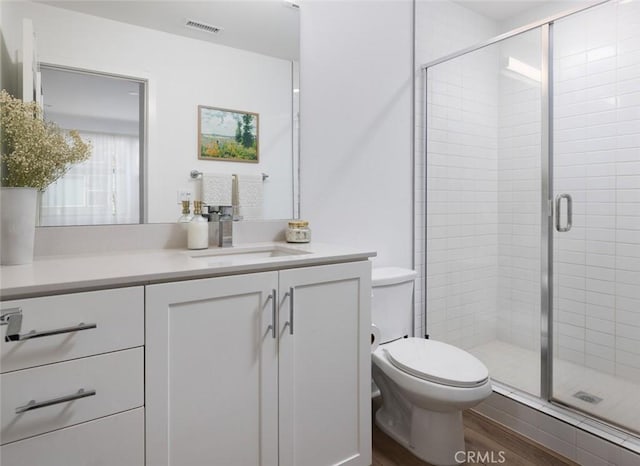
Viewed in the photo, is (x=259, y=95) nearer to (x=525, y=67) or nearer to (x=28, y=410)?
(x=28, y=410)

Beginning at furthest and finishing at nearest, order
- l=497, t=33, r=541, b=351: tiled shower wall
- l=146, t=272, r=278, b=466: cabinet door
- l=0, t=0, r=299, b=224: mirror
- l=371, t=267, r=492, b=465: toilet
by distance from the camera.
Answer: l=497, t=33, r=541, b=351: tiled shower wall
l=371, t=267, r=492, b=465: toilet
l=0, t=0, r=299, b=224: mirror
l=146, t=272, r=278, b=466: cabinet door

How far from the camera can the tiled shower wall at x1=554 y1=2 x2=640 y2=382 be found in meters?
1.97

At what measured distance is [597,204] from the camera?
204 centimetres

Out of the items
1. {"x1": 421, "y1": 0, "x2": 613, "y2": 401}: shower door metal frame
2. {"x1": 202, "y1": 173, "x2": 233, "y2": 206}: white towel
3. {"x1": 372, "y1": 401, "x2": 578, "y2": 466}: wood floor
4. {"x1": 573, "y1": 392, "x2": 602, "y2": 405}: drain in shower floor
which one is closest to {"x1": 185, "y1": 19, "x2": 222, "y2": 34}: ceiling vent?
{"x1": 202, "y1": 173, "x2": 233, "y2": 206}: white towel

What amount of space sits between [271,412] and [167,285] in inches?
21.1

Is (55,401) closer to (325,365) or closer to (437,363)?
(325,365)

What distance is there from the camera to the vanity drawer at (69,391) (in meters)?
0.86

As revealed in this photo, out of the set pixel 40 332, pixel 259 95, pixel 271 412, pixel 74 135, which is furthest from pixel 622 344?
pixel 74 135

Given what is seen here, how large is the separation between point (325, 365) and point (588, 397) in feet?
4.85

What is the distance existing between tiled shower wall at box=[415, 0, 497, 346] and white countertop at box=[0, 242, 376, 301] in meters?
1.14

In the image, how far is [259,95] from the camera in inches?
68.4

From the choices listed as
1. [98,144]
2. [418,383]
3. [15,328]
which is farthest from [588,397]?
[98,144]

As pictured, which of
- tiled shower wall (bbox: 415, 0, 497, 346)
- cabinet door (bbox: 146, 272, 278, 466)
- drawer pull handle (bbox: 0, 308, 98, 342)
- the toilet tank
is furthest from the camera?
tiled shower wall (bbox: 415, 0, 497, 346)

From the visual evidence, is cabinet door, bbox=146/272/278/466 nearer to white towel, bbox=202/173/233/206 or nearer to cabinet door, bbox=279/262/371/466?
cabinet door, bbox=279/262/371/466
